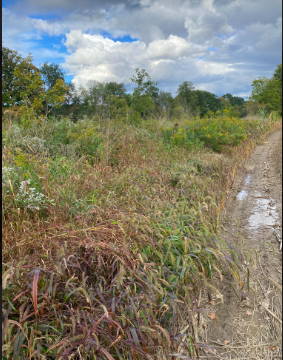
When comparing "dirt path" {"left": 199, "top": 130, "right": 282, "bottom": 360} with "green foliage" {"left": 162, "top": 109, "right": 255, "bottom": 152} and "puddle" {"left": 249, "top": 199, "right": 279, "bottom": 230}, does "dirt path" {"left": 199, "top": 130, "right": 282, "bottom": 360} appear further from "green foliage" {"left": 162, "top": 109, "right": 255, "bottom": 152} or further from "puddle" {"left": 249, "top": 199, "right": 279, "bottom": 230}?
"green foliage" {"left": 162, "top": 109, "right": 255, "bottom": 152}

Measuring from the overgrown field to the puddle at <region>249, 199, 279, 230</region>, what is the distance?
2.08 feet

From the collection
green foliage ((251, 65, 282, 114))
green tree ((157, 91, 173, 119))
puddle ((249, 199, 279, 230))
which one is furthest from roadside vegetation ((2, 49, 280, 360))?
green foliage ((251, 65, 282, 114))

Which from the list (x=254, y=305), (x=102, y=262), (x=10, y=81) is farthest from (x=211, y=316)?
(x=10, y=81)

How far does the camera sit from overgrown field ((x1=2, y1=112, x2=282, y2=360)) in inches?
63.7

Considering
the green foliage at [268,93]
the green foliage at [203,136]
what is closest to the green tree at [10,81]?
the green foliage at [203,136]

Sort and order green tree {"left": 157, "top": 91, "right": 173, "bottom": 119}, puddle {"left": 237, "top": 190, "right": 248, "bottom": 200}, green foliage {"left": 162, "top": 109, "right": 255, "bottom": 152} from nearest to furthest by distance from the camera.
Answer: puddle {"left": 237, "top": 190, "right": 248, "bottom": 200} → green foliage {"left": 162, "top": 109, "right": 255, "bottom": 152} → green tree {"left": 157, "top": 91, "right": 173, "bottom": 119}

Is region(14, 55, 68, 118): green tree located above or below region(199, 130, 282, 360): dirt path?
above

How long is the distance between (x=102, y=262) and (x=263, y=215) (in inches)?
120

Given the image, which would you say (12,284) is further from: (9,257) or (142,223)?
(142,223)

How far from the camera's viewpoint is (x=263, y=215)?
413 cm

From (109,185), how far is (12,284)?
2195 millimetres

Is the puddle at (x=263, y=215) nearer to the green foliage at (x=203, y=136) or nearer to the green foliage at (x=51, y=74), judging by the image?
the green foliage at (x=203, y=136)

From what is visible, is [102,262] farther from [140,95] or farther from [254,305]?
[140,95]

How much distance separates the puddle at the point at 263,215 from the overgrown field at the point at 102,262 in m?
0.63
